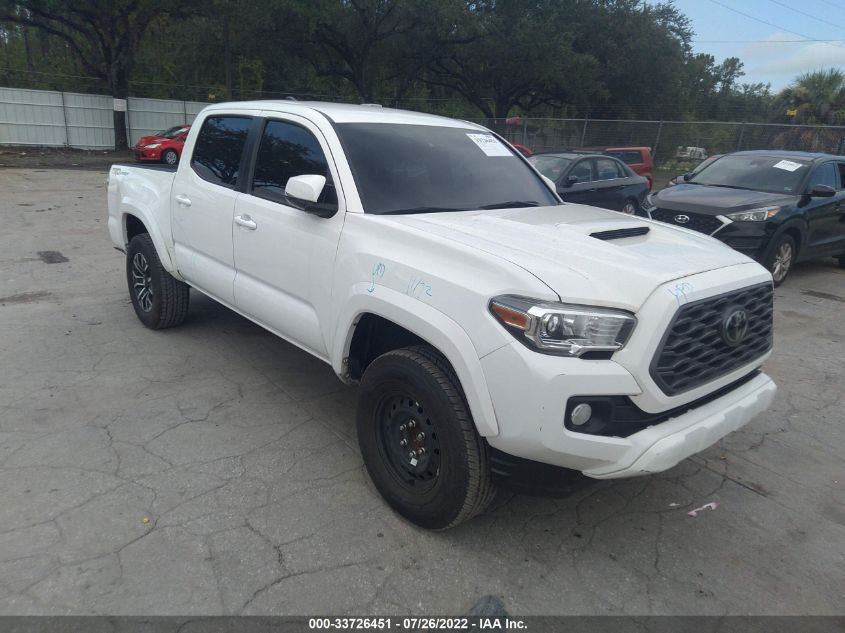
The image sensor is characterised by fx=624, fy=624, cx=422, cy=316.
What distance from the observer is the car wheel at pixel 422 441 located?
102 inches

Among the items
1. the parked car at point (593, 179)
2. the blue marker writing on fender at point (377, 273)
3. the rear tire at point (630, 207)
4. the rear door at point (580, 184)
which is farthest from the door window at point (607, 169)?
the blue marker writing on fender at point (377, 273)

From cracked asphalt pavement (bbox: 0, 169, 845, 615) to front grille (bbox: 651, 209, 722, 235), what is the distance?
2.88 m

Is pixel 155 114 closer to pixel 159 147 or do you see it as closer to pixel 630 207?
pixel 159 147

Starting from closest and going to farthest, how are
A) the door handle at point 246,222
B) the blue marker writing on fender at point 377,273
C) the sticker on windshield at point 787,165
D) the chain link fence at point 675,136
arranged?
the blue marker writing on fender at point 377,273 < the door handle at point 246,222 < the sticker on windshield at point 787,165 < the chain link fence at point 675,136

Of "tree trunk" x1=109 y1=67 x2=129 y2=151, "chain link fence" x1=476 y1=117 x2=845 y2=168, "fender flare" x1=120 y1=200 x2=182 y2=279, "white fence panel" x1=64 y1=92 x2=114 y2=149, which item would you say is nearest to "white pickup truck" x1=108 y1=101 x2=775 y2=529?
"fender flare" x1=120 y1=200 x2=182 y2=279

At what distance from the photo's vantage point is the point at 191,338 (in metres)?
5.31

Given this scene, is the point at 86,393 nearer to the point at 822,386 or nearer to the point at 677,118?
the point at 822,386

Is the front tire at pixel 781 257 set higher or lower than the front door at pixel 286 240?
lower

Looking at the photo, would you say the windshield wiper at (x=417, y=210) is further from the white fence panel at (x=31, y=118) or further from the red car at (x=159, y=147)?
the white fence panel at (x=31, y=118)

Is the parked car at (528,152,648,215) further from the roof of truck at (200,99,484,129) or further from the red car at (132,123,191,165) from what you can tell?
the red car at (132,123,191,165)

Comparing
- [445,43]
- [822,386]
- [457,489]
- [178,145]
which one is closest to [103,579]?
[457,489]

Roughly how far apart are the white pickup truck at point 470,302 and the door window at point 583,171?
21.2 ft

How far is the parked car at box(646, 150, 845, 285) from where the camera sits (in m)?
7.33

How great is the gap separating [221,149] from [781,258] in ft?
22.4
